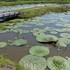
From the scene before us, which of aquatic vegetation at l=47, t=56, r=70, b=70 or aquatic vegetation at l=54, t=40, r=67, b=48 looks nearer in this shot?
aquatic vegetation at l=47, t=56, r=70, b=70

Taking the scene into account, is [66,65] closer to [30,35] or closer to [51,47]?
[51,47]

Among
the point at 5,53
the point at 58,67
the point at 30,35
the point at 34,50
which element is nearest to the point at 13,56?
the point at 5,53

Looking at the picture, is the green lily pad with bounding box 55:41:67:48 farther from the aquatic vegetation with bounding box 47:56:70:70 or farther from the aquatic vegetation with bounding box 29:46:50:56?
the aquatic vegetation with bounding box 47:56:70:70

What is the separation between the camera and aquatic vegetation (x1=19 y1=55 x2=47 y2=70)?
4.92 metres

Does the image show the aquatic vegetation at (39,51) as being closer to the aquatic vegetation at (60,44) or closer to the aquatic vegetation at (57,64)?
the aquatic vegetation at (57,64)

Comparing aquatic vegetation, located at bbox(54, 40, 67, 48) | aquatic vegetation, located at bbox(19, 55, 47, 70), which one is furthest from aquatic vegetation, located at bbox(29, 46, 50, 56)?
aquatic vegetation, located at bbox(54, 40, 67, 48)

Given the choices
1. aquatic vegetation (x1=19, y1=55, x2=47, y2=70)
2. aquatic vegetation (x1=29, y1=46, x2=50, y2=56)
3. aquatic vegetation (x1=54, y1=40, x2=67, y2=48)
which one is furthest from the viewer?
aquatic vegetation (x1=54, y1=40, x2=67, y2=48)

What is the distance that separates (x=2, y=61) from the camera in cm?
522

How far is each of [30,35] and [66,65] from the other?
3.85 m

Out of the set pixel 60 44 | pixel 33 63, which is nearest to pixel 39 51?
pixel 33 63

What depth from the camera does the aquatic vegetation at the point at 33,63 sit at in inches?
194

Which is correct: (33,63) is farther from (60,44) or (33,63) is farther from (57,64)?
(60,44)

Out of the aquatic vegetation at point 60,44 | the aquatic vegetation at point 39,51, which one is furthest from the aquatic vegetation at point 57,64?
the aquatic vegetation at point 60,44

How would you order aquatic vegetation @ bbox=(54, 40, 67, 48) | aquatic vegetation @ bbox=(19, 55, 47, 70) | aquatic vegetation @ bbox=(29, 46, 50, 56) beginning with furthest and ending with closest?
aquatic vegetation @ bbox=(54, 40, 67, 48), aquatic vegetation @ bbox=(29, 46, 50, 56), aquatic vegetation @ bbox=(19, 55, 47, 70)
